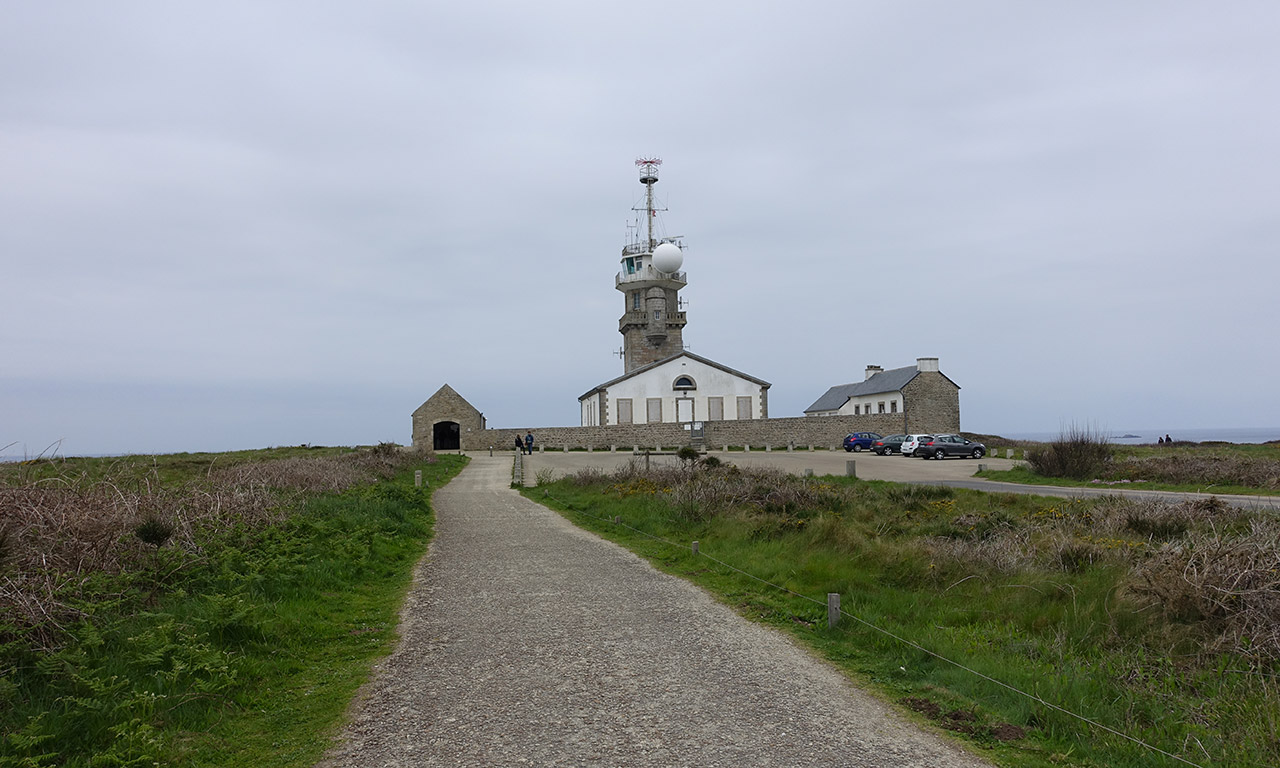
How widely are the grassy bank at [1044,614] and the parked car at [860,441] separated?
32525 millimetres

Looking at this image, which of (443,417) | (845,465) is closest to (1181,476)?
(845,465)

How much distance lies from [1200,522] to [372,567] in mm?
11943

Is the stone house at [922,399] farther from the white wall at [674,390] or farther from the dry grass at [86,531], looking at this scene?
the dry grass at [86,531]

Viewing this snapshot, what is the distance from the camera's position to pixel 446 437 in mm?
54906

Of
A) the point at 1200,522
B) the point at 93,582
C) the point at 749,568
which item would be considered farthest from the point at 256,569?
the point at 1200,522

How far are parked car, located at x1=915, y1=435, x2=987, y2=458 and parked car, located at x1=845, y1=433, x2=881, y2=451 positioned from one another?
19.1ft

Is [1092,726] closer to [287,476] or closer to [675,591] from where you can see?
[675,591]

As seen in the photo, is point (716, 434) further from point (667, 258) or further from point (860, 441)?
point (667, 258)

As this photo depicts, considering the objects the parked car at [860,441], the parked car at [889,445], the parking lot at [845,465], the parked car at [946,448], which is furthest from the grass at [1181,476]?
the parked car at [860,441]

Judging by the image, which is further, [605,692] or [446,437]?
[446,437]

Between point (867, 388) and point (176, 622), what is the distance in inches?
2278

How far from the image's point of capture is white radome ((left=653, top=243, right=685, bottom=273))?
198 feet

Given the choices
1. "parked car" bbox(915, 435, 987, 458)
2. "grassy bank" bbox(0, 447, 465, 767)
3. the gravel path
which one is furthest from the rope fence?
"parked car" bbox(915, 435, 987, 458)

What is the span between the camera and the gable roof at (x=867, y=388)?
5475cm
